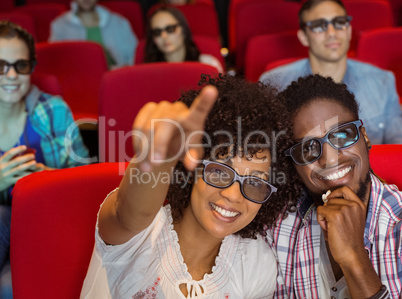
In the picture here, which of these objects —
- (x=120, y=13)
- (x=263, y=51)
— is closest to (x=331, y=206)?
(x=263, y=51)

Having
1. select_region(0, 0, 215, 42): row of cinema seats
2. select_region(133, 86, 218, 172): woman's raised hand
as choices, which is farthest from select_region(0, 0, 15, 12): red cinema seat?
select_region(133, 86, 218, 172): woman's raised hand

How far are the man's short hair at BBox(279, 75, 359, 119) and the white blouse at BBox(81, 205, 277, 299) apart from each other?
1.36ft

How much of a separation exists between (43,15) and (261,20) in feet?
6.02

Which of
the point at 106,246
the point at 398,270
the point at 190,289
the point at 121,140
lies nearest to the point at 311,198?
the point at 398,270

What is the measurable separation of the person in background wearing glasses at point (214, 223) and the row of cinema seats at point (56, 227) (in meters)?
0.13

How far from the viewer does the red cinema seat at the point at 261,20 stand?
147 inches

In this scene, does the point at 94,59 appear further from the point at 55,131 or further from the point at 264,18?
the point at 264,18

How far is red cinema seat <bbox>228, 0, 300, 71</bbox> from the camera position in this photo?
373 cm

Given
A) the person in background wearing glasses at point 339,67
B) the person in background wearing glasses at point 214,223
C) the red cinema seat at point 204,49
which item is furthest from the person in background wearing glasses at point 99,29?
the person in background wearing glasses at point 214,223

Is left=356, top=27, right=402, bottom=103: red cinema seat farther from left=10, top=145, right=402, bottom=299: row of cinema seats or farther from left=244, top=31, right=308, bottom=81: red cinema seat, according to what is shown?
left=10, top=145, right=402, bottom=299: row of cinema seats

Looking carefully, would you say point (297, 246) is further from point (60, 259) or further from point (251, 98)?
point (60, 259)

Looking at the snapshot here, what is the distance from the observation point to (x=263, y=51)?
310 cm

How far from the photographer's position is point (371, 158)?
1508 millimetres

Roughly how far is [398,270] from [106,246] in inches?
29.1
